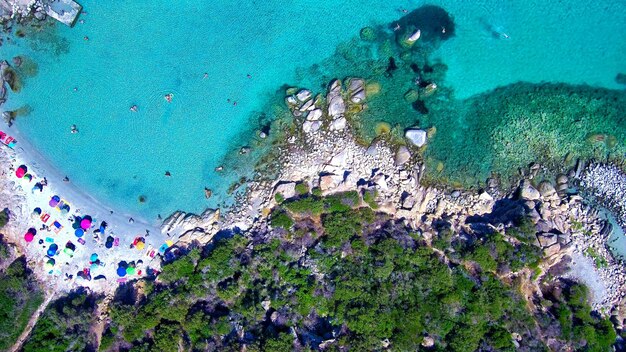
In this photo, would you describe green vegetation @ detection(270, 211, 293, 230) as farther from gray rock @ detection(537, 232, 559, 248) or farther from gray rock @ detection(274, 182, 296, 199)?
gray rock @ detection(537, 232, 559, 248)

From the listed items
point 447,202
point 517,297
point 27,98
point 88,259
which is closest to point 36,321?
point 88,259

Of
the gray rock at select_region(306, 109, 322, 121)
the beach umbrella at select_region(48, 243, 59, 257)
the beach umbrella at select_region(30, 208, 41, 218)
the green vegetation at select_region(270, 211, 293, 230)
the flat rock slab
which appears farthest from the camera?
the flat rock slab

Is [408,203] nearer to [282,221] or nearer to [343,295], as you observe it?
[343,295]

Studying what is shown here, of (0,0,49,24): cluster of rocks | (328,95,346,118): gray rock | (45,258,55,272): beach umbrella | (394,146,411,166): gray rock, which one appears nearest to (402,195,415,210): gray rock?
(394,146,411,166): gray rock

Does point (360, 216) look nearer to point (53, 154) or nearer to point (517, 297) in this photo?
point (517, 297)

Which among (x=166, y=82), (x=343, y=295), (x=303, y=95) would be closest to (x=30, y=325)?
(x=166, y=82)

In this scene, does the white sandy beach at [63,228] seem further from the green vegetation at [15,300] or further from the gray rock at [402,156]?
the gray rock at [402,156]
